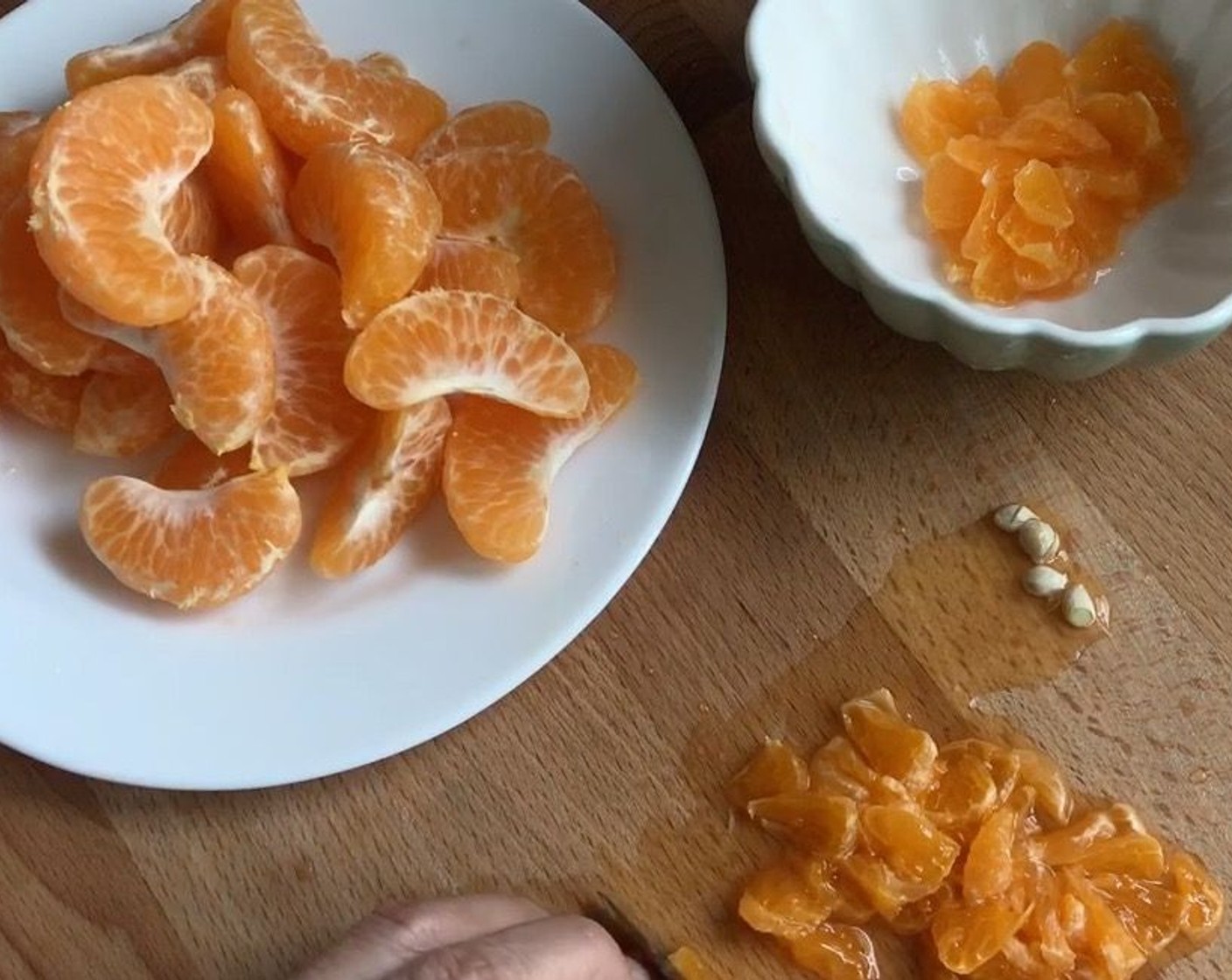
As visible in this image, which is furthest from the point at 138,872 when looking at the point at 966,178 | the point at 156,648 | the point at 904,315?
the point at 966,178

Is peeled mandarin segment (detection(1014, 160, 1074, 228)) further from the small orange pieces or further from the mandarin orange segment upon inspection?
the mandarin orange segment

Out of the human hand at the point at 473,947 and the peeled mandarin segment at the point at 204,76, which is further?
the peeled mandarin segment at the point at 204,76

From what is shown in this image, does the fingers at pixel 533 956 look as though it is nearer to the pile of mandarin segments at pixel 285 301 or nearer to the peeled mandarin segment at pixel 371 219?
the pile of mandarin segments at pixel 285 301

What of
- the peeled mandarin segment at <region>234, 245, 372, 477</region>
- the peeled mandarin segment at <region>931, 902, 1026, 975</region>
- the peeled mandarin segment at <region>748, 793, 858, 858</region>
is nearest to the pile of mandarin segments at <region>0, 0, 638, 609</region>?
the peeled mandarin segment at <region>234, 245, 372, 477</region>

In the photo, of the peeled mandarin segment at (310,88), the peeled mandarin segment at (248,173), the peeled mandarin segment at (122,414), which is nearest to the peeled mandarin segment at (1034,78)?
the peeled mandarin segment at (310,88)

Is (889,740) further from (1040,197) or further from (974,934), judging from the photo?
(1040,197)

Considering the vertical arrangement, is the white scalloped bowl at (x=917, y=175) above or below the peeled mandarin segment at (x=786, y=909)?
above

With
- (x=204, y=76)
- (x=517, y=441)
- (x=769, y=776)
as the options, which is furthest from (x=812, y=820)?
(x=204, y=76)
